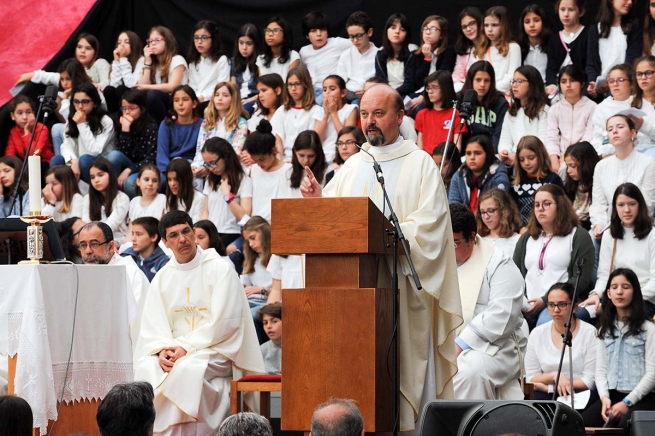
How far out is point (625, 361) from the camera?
7965mm

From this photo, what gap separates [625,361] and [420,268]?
3223 millimetres

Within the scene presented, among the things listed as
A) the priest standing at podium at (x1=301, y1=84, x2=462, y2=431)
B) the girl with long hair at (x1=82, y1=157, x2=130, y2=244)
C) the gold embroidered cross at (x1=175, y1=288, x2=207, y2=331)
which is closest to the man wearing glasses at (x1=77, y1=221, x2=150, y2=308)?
the gold embroidered cross at (x1=175, y1=288, x2=207, y2=331)

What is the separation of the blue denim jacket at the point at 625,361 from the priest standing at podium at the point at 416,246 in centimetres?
267

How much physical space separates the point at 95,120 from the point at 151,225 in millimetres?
3280

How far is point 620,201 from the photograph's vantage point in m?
8.83

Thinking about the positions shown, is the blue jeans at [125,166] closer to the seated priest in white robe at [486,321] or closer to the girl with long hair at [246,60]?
the girl with long hair at [246,60]

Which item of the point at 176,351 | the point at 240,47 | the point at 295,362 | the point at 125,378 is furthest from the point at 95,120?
the point at 295,362

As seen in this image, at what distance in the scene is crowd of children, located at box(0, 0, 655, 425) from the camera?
8836mm

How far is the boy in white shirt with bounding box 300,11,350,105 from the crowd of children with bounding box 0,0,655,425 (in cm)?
2

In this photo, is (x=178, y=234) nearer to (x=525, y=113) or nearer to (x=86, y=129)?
(x=525, y=113)

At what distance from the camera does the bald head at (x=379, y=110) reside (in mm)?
5582

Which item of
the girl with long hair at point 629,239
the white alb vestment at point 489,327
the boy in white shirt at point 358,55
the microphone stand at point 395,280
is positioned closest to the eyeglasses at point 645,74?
the girl with long hair at point 629,239

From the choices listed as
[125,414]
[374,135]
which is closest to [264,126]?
[374,135]

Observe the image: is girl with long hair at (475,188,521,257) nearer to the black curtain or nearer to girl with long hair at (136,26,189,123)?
the black curtain
